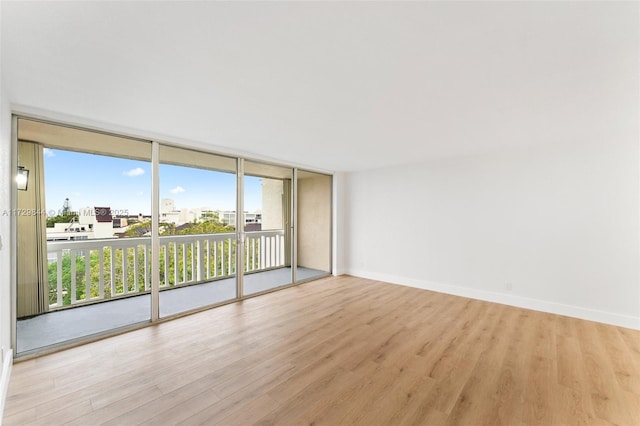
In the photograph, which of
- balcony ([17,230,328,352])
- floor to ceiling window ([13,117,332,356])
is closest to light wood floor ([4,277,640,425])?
balcony ([17,230,328,352])

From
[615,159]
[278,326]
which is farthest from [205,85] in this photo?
[615,159]

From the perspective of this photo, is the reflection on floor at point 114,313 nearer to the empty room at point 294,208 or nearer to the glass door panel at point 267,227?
the empty room at point 294,208

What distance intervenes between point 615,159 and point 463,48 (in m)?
3.45

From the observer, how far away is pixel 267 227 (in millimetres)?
6105

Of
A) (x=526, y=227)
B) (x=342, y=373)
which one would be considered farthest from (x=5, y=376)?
(x=526, y=227)

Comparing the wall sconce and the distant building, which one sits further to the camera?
the distant building

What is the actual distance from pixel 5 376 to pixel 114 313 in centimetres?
162

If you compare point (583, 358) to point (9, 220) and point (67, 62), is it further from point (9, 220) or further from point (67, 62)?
point (9, 220)

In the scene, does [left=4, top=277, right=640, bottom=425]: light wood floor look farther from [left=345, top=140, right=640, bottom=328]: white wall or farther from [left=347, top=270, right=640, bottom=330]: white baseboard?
[left=345, top=140, right=640, bottom=328]: white wall

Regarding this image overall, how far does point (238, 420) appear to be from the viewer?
5.71 ft

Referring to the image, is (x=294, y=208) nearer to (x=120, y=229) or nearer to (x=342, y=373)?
(x=120, y=229)

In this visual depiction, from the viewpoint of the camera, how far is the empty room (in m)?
1.50

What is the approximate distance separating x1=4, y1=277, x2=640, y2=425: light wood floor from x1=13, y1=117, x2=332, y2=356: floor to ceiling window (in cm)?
81

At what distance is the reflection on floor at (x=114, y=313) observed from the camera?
288 cm
